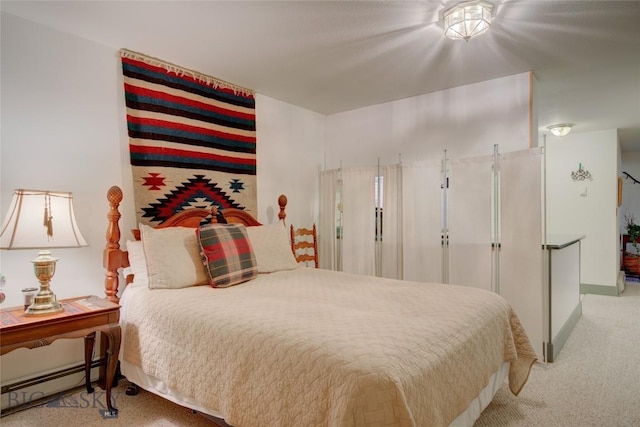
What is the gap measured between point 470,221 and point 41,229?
313cm

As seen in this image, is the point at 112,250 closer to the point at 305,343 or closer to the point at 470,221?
the point at 305,343

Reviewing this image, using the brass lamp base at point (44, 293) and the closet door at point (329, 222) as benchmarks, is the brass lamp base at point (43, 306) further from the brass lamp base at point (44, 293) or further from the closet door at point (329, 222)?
the closet door at point (329, 222)

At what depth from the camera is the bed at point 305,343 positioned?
131 cm

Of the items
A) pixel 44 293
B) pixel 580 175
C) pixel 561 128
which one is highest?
pixel 561 128

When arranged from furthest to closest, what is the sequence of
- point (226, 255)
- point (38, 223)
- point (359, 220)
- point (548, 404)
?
point (359, 220)
point (226, 255)
point (548, 404)
point (38, 223)

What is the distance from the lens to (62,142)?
8.08 feet

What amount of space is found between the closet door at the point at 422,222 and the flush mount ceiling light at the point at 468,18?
4.54ft

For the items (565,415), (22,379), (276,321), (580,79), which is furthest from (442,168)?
(22,379)

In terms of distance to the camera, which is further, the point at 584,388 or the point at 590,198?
the point at 590,198

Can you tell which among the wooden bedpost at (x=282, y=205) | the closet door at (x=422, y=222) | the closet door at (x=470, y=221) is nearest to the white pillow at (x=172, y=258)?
the wooden bedpost at (x=282, y=205)

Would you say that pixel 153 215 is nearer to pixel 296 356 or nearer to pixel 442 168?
pixel 296 356

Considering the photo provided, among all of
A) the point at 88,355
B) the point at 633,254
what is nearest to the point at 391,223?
the point at 88,355

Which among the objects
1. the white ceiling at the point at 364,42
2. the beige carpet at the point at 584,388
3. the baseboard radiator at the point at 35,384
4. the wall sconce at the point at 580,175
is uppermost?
the white ceiling at the point at 364,42

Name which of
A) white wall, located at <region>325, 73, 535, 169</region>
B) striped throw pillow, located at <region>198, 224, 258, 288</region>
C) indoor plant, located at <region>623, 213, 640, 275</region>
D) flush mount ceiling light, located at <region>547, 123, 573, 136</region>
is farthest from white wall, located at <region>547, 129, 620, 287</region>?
striped throw pillow, located at <region>198, 224, 258, 288</region>
